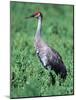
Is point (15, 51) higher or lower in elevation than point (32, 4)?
lower

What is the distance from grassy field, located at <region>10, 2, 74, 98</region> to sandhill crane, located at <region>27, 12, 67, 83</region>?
0.11ft

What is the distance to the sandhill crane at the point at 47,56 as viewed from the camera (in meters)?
2.89

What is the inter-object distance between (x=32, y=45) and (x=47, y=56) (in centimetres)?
18

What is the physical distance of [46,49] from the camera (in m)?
2.92

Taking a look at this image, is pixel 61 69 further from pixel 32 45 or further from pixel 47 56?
pixel 32 45

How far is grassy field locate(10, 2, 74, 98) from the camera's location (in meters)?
2.82

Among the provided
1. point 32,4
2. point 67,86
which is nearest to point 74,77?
point 67,86

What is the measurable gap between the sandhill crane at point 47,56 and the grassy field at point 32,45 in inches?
1.3

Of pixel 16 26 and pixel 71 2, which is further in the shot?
pixel 71 2

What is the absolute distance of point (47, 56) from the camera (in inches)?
115

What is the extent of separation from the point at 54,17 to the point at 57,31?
5.1 inches

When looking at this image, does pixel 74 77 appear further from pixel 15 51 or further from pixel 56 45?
pixel 15 51

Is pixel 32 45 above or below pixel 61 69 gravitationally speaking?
above

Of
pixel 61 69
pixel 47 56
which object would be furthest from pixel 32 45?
pixel 61 69
